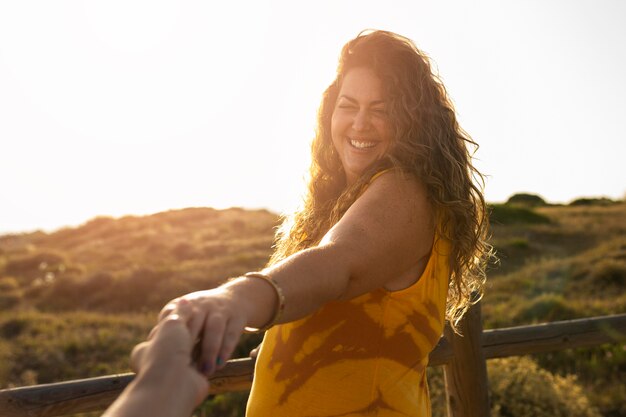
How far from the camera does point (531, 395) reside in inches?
252

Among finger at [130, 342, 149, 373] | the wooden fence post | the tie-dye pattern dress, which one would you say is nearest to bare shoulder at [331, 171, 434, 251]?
the tie-dye pattern dress

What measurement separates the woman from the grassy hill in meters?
3.70

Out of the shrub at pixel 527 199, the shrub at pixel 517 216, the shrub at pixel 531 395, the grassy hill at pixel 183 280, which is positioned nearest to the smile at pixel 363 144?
the grassy hill at pixel 183 280

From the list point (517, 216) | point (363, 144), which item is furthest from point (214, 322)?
point (517, 216)

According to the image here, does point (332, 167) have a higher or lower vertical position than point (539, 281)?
higher

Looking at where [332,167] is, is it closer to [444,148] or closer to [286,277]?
[444,148]

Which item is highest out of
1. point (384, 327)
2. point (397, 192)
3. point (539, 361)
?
point (397, 192)

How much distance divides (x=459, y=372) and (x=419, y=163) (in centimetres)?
209

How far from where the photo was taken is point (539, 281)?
44.1ft

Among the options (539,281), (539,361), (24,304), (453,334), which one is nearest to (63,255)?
(24,304)

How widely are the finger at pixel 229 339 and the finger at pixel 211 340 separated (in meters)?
0.02

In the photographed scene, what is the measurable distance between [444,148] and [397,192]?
0.40m

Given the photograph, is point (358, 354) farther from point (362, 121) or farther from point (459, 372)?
point (459, 372)

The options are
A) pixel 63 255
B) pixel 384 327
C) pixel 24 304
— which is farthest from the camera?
pixel 63 255
